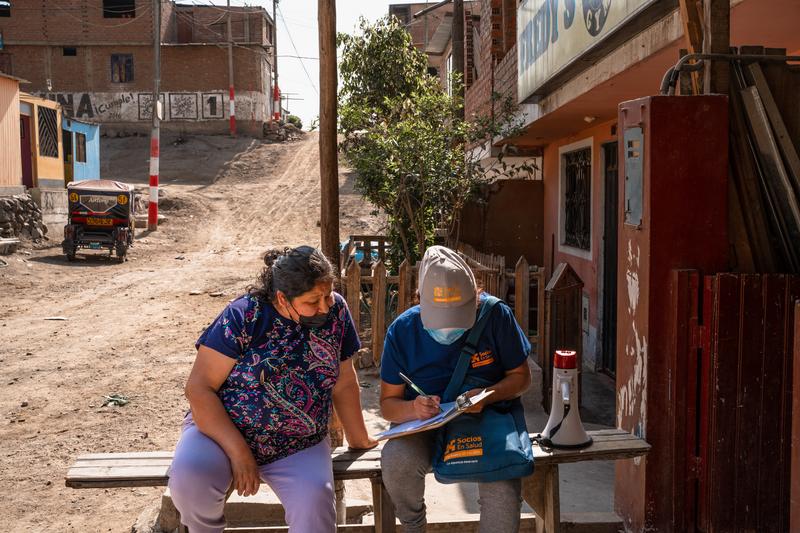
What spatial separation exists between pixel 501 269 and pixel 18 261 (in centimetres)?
1418

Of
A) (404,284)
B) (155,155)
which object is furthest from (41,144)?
(404,284)

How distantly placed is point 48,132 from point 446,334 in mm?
25045

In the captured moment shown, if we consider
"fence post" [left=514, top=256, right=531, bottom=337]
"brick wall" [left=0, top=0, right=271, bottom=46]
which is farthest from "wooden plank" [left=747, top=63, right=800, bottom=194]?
"brick wall" [left=0, top=0, right=271, bottom=46]

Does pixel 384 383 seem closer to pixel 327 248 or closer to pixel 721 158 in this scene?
pixel 721 158

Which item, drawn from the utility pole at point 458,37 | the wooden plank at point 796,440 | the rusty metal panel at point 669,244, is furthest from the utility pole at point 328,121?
the utility pole at point 458,37

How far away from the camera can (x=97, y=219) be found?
65.4ft

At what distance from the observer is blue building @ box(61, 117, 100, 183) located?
2784cm

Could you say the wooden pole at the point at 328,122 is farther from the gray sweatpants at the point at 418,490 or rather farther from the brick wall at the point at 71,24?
the brick wall at the point at 71,24

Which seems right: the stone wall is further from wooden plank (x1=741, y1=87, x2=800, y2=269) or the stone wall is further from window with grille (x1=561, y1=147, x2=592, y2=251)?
wooden plank (x1=741, y1=87, x2=800, y2=269)

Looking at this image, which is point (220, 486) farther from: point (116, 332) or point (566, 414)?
point (116, 332)

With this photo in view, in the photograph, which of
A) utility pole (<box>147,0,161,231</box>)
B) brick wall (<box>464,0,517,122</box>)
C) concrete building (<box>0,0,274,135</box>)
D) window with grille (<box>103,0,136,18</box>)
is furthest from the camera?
window with grille (<box>103,0,136,18</box>)

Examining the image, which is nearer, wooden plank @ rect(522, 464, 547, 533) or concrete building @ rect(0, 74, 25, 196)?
wooden plank @ rect(522, 464, 547, 533)

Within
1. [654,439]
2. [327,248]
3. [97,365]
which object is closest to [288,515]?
[654,439]

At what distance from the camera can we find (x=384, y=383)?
3.45 meters
